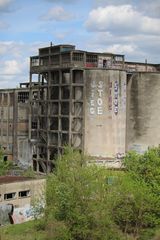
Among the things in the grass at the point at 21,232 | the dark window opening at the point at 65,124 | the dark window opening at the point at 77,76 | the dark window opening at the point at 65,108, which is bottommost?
the grass at the point at 21,232

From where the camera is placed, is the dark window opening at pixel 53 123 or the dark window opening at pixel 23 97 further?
the dark window opening at pixel 23 97

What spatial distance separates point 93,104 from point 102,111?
1.34 meters

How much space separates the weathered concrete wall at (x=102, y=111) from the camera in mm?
59438

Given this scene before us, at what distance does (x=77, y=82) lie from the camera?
60.5 metres

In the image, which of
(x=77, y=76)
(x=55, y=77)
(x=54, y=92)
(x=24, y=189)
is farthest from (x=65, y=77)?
(x=24, y=189)

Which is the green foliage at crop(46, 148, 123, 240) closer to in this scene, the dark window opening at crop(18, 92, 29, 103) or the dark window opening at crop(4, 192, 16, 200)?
the dark window opening at crop(4, 192, 16, 200)

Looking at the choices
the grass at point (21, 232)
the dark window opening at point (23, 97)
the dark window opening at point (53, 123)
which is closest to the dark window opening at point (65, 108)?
the dark window opening at point (53, 123)

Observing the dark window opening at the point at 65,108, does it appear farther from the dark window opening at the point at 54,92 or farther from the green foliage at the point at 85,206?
the green foliage at the point at 85,206

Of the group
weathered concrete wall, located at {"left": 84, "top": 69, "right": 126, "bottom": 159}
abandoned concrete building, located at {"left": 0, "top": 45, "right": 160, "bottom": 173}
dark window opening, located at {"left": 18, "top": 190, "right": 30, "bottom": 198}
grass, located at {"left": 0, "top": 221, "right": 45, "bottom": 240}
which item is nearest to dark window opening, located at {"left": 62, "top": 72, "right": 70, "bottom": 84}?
abandoned concrete building, located at {"left": 0, "top": 45, "right": 160, "bottom": 173}

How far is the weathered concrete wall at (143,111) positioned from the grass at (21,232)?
23701 mm

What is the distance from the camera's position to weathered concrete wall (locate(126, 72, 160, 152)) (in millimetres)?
61906

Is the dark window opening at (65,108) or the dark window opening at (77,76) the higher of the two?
the dark window opening at (77,76)

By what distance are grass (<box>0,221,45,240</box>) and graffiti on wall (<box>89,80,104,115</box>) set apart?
20077mm

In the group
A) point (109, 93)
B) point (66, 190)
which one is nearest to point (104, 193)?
point (66, 190)
